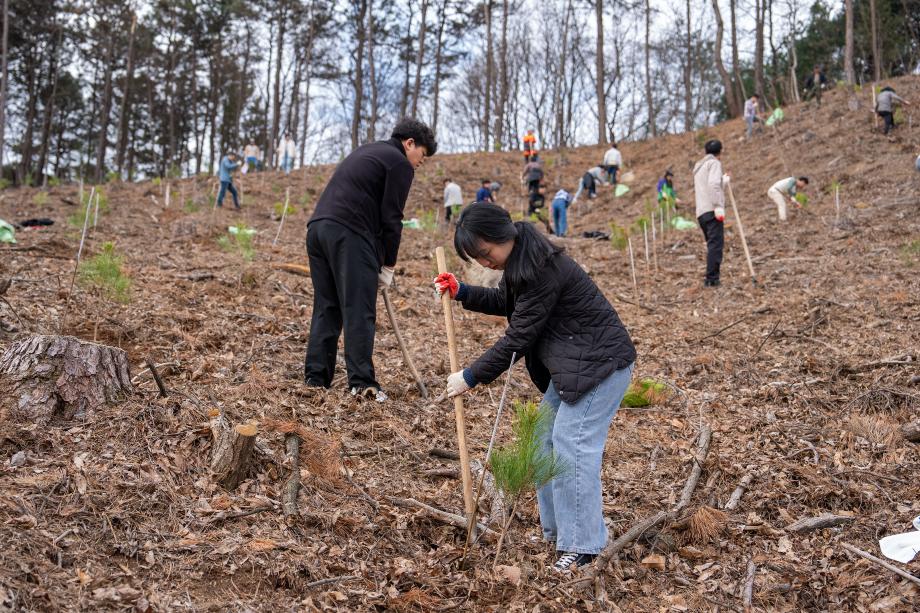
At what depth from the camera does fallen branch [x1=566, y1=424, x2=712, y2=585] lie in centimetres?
255

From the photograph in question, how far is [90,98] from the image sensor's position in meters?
25.0

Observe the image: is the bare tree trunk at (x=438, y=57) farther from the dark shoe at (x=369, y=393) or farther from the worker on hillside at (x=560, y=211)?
the dark shoe at (x=369, y=393)

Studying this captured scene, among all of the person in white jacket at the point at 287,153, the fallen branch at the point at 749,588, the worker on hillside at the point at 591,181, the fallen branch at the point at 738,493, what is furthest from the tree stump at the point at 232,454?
the person in white jacket at the point at 287,153

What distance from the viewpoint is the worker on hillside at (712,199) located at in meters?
7.26

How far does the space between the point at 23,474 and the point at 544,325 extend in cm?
203

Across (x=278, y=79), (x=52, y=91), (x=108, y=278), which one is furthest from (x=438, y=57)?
(x=108, y=278)

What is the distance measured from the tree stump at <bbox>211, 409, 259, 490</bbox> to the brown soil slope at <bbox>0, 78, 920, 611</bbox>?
0.18ft

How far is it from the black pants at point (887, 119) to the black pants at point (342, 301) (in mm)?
12639

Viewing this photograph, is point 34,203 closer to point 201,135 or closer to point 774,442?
point 774,442

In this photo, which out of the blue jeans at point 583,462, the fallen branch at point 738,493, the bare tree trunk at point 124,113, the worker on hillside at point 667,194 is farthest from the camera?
the bare tree trunk at point 124,113

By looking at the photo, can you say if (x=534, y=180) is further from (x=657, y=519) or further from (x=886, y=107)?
(x=657, y=519)

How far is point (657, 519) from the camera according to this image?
2965 mm

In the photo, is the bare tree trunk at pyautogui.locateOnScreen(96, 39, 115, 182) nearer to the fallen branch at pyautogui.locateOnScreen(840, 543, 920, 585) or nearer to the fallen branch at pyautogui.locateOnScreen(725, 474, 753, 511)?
the fallen branch at pyautogui.locateOnScreen(725, 474, 753, 511)

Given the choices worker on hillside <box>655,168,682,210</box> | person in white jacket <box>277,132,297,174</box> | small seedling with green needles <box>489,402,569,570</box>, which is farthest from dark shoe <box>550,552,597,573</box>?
person in white jacket <box>277,132,297,174</box>
